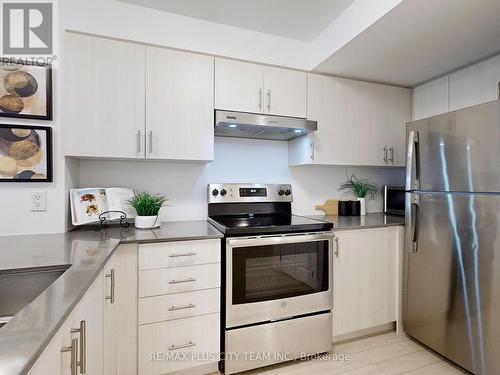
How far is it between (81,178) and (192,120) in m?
0.89

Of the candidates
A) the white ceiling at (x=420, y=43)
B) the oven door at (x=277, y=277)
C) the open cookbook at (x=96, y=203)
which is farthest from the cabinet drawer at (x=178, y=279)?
the white ceiling at (x=420, y=43)

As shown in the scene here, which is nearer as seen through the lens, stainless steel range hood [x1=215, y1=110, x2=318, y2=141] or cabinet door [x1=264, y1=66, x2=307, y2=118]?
stainless steel range hood [x1=215, y1=110, x2=318, y2=141]

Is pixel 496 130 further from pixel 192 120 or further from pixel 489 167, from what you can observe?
pixel 192 120

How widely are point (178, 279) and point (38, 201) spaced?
986 mm

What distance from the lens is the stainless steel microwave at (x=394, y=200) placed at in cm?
253

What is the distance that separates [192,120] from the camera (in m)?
1.90

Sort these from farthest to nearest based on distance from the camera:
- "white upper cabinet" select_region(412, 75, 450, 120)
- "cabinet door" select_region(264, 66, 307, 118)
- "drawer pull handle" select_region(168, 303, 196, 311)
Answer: "white upper cabinet" select_region(412, 75, 450, 120), "cabinet door" select_region(264, 66, 307, 118), "drawer pull handle" select_region(168, 303, 196, 311)

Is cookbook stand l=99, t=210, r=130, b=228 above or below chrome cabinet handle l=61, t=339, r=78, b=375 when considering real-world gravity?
above

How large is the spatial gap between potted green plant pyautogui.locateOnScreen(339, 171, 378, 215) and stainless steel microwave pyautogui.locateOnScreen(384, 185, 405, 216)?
4.9 inches

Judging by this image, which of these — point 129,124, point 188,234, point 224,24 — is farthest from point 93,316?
point 224,24


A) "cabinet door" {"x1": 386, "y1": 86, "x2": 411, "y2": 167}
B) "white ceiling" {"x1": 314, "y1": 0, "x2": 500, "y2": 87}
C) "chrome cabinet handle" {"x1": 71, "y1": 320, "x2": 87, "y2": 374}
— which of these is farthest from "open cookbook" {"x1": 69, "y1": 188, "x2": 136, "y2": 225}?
"cabinet door" {"x1": 386, "y1": 86, "x2": 411, "y2": 167}

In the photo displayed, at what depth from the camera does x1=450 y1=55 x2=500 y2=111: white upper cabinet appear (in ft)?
6.51

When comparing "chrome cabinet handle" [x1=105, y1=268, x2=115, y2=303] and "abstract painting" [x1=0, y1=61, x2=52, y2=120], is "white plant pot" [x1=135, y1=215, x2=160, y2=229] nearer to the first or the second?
"chrome cabinet handle" [x1=105, y1=268, x2=115, y2=303]

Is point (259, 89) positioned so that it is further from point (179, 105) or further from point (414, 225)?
point (414, 225)
